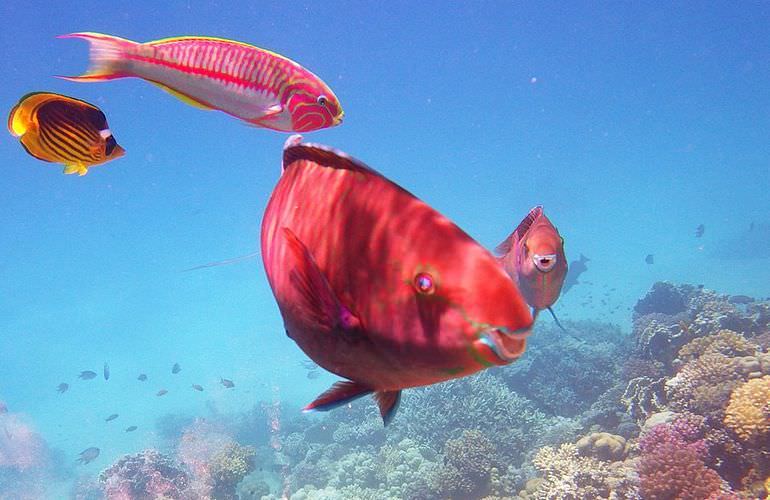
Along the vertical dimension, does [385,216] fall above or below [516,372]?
above

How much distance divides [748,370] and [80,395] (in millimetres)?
87602

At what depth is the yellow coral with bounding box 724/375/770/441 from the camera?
5.14 m

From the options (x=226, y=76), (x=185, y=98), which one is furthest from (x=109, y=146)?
(x=226, y=76)

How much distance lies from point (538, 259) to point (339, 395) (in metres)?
1.84

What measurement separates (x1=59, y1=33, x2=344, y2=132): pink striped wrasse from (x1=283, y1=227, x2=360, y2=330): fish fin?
3.63 ft

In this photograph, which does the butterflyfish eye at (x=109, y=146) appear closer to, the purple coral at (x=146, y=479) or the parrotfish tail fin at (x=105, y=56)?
the parrotfish tail fin at (x=105, y=56)

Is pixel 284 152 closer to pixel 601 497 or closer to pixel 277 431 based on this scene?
pixel 601 497

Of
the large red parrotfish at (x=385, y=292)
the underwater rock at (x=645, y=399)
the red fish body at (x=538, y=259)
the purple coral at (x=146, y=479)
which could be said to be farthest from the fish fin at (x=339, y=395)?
the purple coral at (x=146, y=479)

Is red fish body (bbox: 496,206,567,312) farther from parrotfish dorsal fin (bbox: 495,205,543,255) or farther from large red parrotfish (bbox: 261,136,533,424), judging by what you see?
large red parrotfish (bbox: 261,136,533,424)

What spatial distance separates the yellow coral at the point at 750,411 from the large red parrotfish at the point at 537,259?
4344 millimetres

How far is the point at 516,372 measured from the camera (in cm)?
1358

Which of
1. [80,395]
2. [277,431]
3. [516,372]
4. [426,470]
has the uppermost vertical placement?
[516,372]

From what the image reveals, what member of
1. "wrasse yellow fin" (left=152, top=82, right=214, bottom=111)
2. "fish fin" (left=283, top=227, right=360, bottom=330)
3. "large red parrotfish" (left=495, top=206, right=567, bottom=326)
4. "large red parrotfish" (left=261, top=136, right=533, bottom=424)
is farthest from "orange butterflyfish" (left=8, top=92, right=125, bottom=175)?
"large red parrotfish" (left=495, top=206, right=567, bottom=326)

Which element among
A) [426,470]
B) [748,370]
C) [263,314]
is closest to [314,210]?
[748,370]
